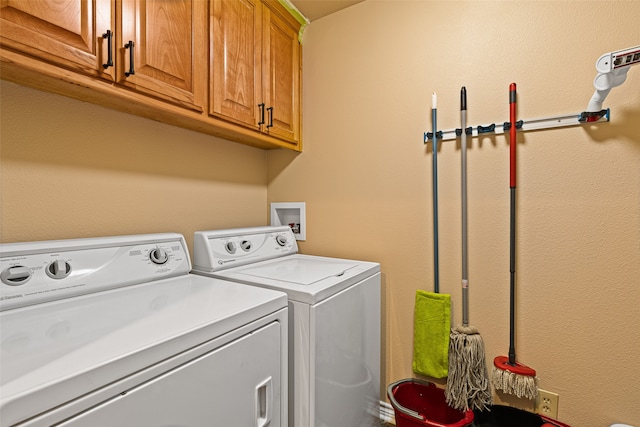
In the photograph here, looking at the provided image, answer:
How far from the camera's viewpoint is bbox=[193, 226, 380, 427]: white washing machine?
103 cm

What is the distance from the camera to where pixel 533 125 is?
4.29 feet

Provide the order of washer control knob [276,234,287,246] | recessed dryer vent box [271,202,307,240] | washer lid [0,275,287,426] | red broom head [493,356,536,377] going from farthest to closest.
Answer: recessed dryer vent box [271,202,307,240], washer control knob [276,234,287,246], red broom head [493,356,536,377], washer lid [0,275,287,426]

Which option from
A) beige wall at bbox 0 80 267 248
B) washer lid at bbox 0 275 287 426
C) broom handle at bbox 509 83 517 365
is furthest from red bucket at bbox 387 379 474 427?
beige wall at bbox 0 80 267 248

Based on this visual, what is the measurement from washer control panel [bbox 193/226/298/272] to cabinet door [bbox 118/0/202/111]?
624 millimetres

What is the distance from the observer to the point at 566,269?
4.13 feet

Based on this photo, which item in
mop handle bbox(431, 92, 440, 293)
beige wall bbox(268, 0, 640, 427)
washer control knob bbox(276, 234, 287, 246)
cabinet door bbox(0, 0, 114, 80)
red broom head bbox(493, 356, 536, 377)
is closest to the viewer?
cabinet door bbox(0, 0, 114, 80)

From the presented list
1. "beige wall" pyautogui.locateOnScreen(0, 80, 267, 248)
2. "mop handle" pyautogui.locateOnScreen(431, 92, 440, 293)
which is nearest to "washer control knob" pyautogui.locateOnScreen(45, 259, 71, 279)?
"beige wall" pyautogui.locateOnScreen(0, 80, 267, 248)

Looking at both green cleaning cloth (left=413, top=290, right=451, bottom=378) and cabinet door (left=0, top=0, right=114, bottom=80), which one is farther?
green cleaning cloth (left=413, top=290, right=451, bottom=378)

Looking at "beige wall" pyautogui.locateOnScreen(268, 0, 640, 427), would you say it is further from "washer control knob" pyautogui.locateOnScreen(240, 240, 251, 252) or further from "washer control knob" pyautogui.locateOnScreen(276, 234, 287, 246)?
"washer control knob" pyautogui.locateOnScreen(240, 240, 251, 252)

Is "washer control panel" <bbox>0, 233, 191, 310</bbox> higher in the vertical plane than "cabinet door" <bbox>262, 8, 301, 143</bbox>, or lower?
lower

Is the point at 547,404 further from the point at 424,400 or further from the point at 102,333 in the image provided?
the point at 102,333

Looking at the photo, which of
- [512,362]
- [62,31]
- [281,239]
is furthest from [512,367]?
[62,31]

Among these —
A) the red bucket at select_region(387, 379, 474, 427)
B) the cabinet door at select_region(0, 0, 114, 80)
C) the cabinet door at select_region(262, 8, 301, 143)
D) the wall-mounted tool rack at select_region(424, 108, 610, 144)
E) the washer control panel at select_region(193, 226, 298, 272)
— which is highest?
the cabinet door at select_region(262, 8, 301, 143)

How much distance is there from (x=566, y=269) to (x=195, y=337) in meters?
1.49
